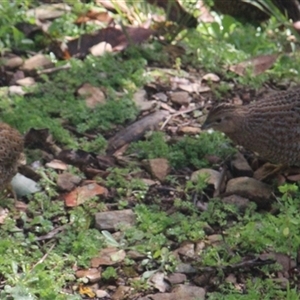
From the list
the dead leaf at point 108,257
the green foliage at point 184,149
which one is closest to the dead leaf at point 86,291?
the dead leaf at point 108,257

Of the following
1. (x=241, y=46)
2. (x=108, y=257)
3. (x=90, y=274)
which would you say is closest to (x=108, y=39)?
(x=241, y=46)

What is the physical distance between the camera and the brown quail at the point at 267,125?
256 inches

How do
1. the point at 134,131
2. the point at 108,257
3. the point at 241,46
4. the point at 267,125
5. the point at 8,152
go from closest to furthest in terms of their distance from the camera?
the point at 108,257, the point at 8,152, the point at 267,125, the point at 134,131, the point at 241,46

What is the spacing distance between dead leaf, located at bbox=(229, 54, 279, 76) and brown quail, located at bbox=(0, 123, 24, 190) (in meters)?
2.62

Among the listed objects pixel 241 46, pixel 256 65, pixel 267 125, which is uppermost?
pixel 267 125

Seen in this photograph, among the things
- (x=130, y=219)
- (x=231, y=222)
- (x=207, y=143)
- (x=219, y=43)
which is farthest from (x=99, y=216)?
(x=219, y=43)

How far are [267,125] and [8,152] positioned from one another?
6.65 ft

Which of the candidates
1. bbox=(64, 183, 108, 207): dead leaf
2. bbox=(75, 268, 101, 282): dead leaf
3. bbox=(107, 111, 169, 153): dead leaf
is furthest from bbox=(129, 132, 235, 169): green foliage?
bbox=(75, 268, 101, 282): dead leaf

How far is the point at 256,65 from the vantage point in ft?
26.5

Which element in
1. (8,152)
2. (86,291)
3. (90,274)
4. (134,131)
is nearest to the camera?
(86,291)

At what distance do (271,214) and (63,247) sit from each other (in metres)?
1.52

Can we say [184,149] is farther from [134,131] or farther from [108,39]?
[108,39]

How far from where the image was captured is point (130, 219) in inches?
234

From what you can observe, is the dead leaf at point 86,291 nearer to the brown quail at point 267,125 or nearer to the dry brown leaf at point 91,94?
the brown quail at point 267,125
